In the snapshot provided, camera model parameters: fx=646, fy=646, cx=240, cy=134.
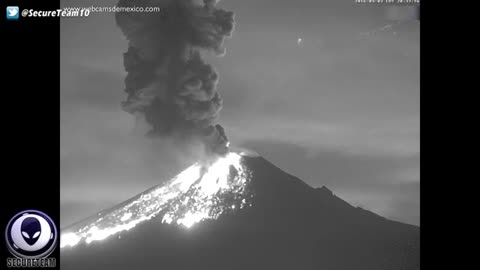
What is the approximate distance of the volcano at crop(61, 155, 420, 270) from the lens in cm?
9612

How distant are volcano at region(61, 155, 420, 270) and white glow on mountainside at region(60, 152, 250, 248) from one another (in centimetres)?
17

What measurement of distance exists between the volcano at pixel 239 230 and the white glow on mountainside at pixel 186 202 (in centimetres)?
17

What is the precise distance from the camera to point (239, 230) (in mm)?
104688
